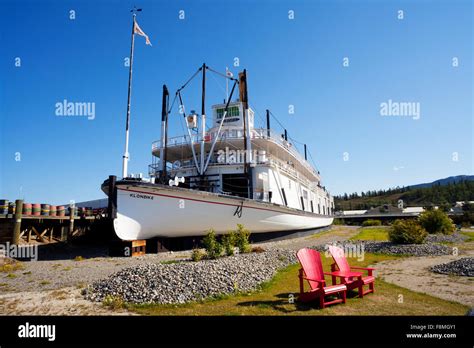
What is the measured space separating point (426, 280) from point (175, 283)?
691 cm

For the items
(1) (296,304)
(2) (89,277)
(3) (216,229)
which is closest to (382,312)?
(1) (296,304)

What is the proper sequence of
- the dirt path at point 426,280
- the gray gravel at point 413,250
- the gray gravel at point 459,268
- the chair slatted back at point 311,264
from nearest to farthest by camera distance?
1. the chair slatted back at point 311,264
2. the dirt path at point 426,280
3. the gray gravel at point 459,268
4. the gray gravel at point 413,250

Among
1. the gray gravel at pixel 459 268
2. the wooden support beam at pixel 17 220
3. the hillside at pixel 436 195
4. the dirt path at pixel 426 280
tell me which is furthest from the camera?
the hillside at pixel 436 195

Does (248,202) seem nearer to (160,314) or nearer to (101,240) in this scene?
(160,314)

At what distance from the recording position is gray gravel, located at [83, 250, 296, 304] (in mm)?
6461

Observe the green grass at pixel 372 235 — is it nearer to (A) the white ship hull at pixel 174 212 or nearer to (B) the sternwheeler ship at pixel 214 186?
(B) the sternwheeler ship at pixel 214 186

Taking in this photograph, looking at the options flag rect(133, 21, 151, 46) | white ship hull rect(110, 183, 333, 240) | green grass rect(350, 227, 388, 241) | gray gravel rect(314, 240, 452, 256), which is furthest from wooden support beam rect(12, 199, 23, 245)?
green grass rect(350, 227, 388, 241)

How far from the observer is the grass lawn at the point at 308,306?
18.0 feet

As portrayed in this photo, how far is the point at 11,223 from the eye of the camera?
19.5m

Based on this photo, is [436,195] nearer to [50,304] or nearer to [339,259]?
[339,259]

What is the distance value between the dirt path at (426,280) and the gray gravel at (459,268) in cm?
31

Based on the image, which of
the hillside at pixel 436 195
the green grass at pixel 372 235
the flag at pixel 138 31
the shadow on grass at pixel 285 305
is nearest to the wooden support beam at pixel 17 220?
the flag at pixel 138 31

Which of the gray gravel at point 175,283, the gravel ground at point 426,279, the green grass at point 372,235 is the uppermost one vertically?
the gray gravel at point 175,283
